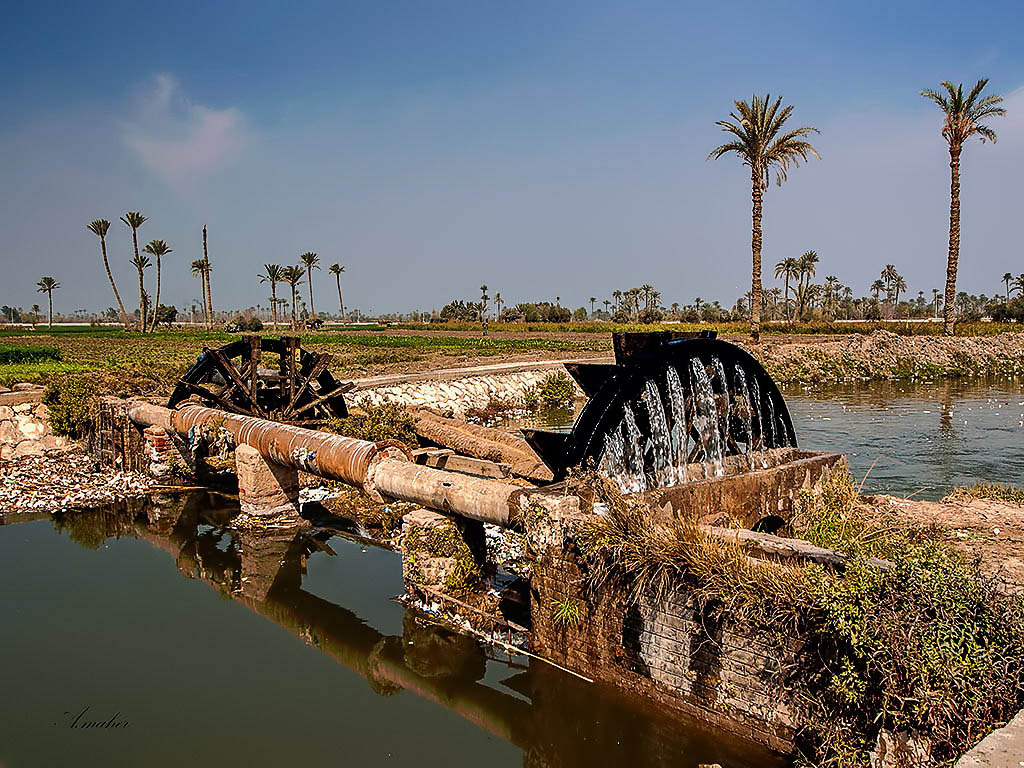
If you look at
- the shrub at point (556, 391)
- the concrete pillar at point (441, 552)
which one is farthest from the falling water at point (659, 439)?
the shrub at point (556, 391)

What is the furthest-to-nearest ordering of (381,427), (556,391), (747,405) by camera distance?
(556,391) → (381,427) → (747,405)

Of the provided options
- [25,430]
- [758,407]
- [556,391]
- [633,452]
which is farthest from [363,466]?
[556,391]

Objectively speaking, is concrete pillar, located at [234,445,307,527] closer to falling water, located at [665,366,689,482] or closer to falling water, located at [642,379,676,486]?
falling water, located at [642,379,676,486]

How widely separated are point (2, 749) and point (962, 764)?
5957 mm

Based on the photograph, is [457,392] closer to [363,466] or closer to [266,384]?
[266,384]

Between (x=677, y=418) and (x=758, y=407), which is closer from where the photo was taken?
(x=677, y=418)

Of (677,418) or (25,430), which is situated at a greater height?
(677,418)

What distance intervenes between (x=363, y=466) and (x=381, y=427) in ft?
16.0

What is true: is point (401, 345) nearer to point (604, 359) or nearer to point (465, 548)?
point (604, 359)

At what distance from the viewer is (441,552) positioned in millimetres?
6957

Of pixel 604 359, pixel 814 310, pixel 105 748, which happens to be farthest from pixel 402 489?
pixel 814 310

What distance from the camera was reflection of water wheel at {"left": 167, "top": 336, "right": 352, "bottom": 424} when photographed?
42.2ft

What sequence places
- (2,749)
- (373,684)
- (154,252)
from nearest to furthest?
(2,749), (373,684), (154,252)

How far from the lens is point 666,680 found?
4855 mm
